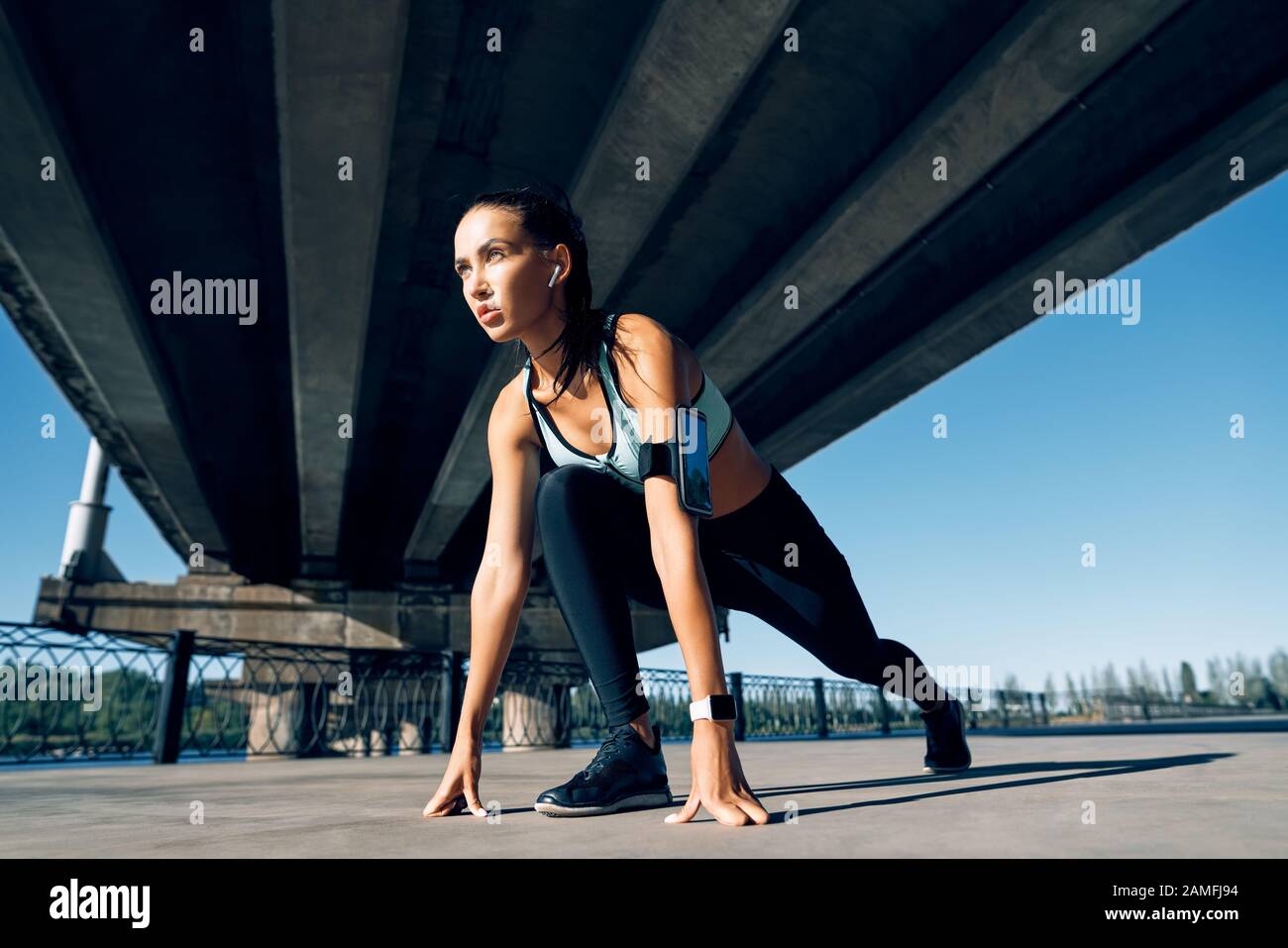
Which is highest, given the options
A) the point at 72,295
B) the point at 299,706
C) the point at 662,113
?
the point at 662,113

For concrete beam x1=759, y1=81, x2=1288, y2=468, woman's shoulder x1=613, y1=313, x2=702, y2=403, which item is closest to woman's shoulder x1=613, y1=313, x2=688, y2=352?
woman's shoulder x1=613, y1=313, x2=702, y2=403

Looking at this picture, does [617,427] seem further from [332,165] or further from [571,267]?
[332,165]

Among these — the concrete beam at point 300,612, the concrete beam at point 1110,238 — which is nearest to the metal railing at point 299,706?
the concrete beam at point 300,612

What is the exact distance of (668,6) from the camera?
4316 millimetres

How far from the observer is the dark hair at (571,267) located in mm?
2258

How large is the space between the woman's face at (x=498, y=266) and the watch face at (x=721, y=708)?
3.79 ft

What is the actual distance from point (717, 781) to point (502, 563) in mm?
1017

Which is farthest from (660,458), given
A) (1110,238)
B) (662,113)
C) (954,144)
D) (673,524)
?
(1110,238)

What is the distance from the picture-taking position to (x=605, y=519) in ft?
7.88

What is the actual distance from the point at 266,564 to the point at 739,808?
58.0 feet

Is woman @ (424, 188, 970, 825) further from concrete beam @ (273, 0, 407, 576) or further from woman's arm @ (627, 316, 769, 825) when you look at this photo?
concrete beam @ (273, 0, 407, 576)

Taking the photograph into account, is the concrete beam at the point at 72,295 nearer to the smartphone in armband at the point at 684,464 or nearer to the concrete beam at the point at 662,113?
the concrete beam at the point at 662,113
